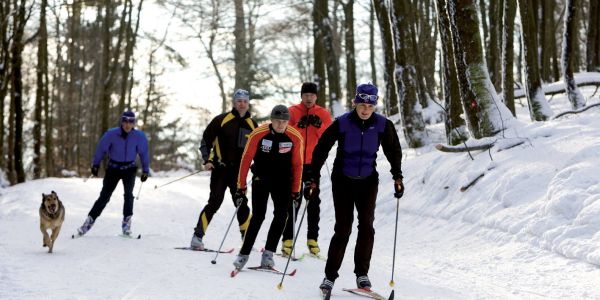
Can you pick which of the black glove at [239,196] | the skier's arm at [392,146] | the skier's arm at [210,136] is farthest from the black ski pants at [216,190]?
the skier's arm at [392,146]

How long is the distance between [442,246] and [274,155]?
9.20 ft

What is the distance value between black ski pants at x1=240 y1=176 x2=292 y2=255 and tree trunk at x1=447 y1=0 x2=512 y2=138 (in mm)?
4738

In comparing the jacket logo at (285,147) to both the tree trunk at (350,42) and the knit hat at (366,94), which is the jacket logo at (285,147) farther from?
the tree trunk at (350,42)

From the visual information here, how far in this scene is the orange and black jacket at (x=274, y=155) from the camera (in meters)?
7.03

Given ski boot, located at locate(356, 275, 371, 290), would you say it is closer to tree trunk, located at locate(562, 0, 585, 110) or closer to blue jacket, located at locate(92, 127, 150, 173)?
blue jacket, located at locate(92, 127, 150, 173)

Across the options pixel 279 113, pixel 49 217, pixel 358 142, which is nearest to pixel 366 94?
pixel 358 142

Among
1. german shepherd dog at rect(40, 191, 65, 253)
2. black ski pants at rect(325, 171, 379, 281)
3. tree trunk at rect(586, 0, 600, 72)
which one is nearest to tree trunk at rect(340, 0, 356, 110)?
tree trunk at rect(586, 0, 600, 72)

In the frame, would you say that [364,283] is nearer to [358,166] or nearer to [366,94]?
[358,166]

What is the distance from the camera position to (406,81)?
14359 millimetres

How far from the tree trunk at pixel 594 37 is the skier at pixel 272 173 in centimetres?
1393

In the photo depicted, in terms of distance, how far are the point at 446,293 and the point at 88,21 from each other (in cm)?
3197

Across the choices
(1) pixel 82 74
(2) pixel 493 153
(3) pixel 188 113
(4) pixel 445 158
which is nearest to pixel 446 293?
(2) pixel 493 153

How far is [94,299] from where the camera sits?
5.45 metres

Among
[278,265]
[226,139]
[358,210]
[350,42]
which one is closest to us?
[358,210]
